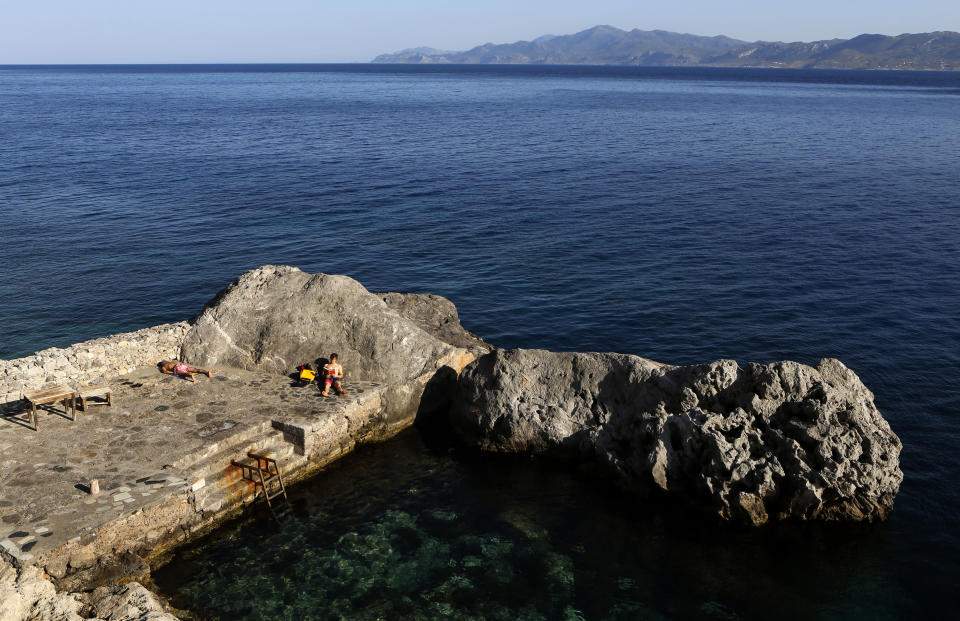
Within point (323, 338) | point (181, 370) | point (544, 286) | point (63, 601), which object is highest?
point (323, 338)

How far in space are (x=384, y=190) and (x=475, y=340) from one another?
33.1m

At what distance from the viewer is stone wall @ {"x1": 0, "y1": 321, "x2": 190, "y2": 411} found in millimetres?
19298

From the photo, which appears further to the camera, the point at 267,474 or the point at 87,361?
the point at 87,361

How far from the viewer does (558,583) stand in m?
15.7

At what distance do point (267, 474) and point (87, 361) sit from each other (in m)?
7.06

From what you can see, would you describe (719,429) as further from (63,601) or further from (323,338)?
(63,601)

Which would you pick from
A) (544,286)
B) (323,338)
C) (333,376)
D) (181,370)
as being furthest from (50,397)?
(544,286)

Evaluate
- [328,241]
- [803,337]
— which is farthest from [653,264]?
[328,241]

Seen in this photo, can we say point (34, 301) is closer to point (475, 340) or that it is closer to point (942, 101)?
point (475, 340)

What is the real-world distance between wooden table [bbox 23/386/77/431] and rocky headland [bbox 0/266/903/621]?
16.3 inches

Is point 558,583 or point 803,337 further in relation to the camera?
point 803,337

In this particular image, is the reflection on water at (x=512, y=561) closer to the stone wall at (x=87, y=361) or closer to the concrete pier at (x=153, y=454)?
the concrete pier at (x=153, y=454)

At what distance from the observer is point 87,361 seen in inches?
813

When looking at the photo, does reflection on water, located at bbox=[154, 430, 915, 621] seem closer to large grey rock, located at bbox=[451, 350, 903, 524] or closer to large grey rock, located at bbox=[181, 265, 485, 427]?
large grey rock, located at bbox=[451, 350, 903, 524]
